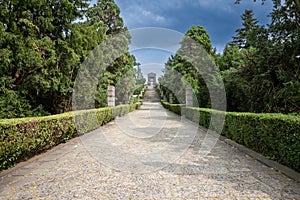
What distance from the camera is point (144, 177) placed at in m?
3.34

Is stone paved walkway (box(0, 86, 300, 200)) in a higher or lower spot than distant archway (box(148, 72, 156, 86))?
lower

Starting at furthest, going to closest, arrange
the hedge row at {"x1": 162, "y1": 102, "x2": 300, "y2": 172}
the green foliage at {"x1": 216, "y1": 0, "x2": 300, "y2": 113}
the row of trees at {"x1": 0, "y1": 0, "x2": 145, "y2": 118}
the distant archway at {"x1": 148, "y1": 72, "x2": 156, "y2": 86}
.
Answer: the distant archway at {"x1": 148, "y1": 72, "x2": 156, "y2": 86} < the row of trees at {"x1": 0, "y1": 0, "x2": 145, "y2": 118} < the green foliage at {"x1": 216, "y1": 0, "x2": 300, "y2": 113} < the hedge row at {"x1": 162, "y1": 102, "x2": 300, "y2": 172}

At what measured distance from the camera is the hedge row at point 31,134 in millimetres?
3464

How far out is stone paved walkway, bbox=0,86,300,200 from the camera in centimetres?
273

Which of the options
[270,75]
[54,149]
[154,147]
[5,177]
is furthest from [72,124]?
[270,75]

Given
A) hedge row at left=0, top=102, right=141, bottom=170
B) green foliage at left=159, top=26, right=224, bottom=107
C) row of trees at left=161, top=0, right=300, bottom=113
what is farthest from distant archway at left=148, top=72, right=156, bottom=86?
hedge row at left=0, top=102, right=141, bottom=170

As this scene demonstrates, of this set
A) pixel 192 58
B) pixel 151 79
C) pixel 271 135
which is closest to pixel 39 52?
pixel 271 135

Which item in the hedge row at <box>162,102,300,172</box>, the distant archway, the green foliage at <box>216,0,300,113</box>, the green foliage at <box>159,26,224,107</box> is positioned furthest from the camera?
the distant archway

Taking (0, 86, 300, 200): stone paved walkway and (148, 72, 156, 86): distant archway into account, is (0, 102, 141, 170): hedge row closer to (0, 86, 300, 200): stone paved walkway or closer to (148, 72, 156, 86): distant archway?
(0, 86, 300, 200): stone paved walkway

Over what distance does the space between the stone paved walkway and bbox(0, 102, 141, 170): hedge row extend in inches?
8.3

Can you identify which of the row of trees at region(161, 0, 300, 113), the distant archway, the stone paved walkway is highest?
the distant archway

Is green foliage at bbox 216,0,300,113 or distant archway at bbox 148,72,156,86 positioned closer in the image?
green foliage at bbox 216,0,300,113

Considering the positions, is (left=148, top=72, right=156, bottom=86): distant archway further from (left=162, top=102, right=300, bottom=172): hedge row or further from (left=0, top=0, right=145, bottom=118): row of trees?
(left=162, top=102, right=300, bottom=172): hedge row

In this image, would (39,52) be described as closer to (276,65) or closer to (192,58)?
(276,65)
